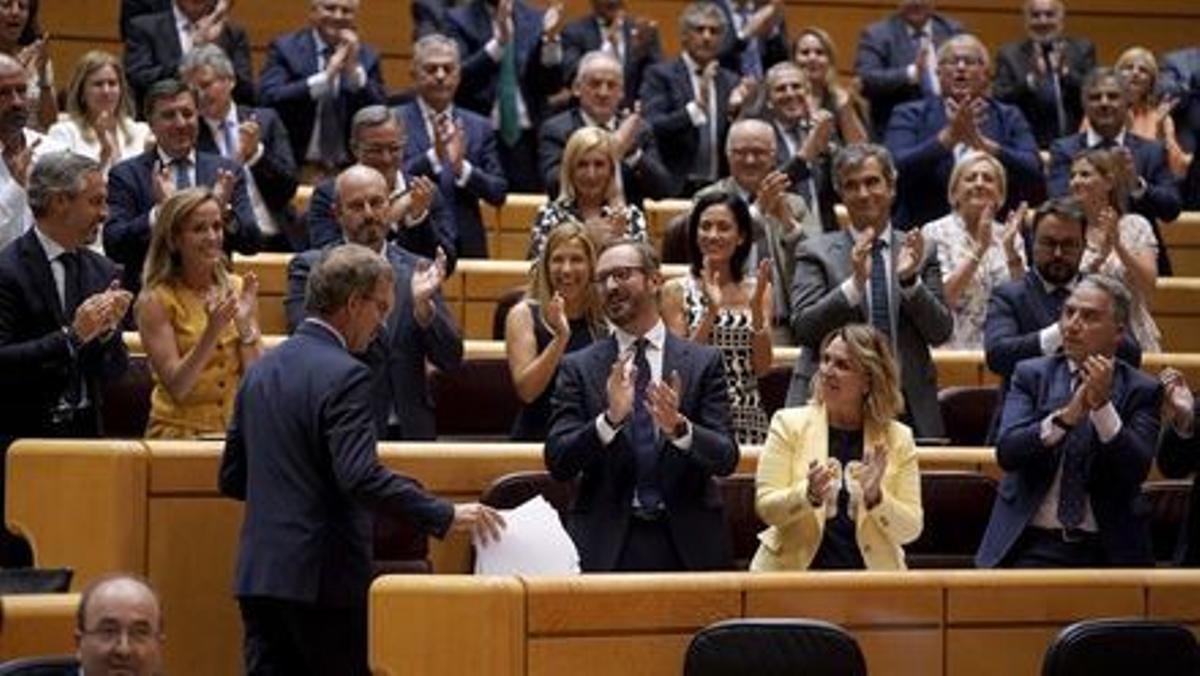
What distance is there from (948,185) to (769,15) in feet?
4.61

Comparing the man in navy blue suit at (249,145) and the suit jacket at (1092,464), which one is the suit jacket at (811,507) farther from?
the man in navy blue suit at (249,145)

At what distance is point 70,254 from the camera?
6016 millimetres

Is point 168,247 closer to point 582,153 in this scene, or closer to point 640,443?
point 640,443

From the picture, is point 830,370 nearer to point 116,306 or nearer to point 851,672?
point 851,672

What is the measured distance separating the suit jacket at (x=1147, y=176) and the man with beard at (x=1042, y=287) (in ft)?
5.91

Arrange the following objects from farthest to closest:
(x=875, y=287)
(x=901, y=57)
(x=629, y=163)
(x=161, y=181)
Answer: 1. (x=901, y=57)
2. (x=629, y=163)
3. (x=161, y=181)
4. (x=875, y=287)

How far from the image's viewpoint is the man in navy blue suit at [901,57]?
9.55 meters

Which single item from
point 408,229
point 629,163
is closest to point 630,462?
point 408,229

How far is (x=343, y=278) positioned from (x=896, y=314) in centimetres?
197

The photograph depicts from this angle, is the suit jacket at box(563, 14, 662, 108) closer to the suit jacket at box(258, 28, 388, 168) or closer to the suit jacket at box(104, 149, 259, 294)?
the suit jacket at box(258, 28, 388, 168)

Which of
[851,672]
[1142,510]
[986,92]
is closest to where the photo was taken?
[851,672]

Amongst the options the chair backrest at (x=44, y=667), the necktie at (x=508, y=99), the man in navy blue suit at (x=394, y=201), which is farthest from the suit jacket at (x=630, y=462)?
the necktie at (x=508, y=99)

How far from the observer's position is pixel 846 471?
5711mm

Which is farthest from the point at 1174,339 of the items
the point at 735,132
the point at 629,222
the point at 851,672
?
the point at 851,672
